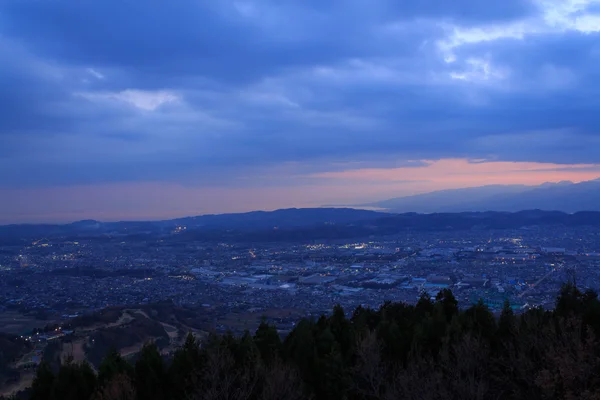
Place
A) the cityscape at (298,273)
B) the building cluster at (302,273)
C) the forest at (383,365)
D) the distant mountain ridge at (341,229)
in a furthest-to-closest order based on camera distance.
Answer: the distant mountain ridge at (341,229) → the building cluster at (302,273) → the cityscape at (298,273) → the forest at (383,365)

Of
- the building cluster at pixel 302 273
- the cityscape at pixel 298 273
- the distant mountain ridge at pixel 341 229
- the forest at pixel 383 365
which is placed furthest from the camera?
the distant mountain ridge at pixel 341 229

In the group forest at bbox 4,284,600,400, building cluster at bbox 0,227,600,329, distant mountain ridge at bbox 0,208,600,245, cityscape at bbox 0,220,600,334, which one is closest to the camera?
forest at bbox 4,284,600,400

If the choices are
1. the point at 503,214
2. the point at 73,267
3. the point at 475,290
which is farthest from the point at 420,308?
the point at 503,214

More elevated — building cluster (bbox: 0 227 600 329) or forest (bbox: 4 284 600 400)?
forest (bbox: 4 284 600 400)

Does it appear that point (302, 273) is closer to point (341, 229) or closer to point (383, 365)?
point (383, 365)

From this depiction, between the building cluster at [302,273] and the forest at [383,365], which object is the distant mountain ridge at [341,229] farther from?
the forest at [383,365]

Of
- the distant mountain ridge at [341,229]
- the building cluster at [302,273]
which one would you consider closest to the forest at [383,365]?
the building cluster at [302,273]

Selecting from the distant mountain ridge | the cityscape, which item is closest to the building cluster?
the cityscape

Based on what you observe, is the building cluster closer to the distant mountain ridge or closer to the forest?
A: the distant mountain ridge

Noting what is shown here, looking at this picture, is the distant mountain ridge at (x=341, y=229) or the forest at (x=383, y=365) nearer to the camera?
the forest at (x=383, y=365)
